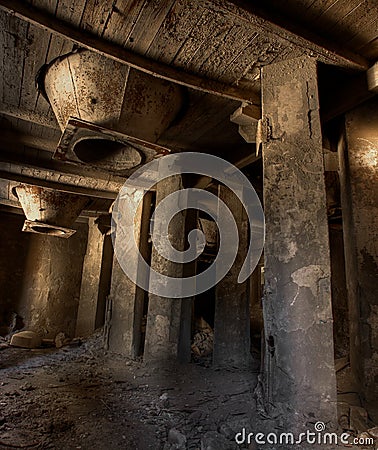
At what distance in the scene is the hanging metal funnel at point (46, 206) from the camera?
5.45 metres

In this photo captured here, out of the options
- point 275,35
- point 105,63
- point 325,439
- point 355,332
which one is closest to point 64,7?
point 105,63

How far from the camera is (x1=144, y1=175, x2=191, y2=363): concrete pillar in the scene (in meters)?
4.37

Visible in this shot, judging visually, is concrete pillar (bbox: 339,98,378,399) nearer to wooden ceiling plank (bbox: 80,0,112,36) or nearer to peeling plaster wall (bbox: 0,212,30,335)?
wooden ceiling plank (bbox: 80,0,112,36)

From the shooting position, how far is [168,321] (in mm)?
4441

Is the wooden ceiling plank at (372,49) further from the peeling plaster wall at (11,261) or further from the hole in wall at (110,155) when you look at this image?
the peeling plaster wall at (11,261)

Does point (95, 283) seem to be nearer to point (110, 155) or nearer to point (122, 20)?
point (110, 155)

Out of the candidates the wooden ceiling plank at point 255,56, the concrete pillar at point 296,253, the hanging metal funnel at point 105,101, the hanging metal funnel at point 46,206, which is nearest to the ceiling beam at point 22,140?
the hanging metal funnel at point 46,206

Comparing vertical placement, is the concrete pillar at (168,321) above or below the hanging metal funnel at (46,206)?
below

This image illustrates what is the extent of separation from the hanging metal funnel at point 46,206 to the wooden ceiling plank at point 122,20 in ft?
11.0

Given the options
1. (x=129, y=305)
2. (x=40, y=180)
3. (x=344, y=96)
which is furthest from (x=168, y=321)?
(x=344, y=96)

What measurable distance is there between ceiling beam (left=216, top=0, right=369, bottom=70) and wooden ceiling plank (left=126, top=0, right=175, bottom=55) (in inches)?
15.6

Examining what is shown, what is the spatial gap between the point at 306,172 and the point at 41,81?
2769mm

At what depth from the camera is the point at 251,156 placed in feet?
14.6

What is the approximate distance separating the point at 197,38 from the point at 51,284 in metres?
7.22
